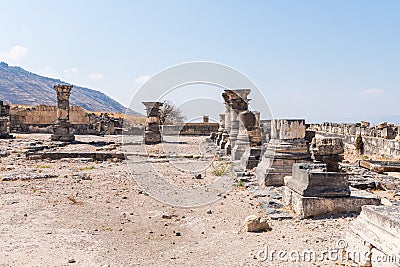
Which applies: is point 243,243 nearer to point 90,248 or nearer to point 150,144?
point 90,248

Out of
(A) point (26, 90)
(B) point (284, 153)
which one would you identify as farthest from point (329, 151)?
(A) point (26, 90)

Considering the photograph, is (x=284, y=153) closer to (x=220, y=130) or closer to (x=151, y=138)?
(x=220, y=130)

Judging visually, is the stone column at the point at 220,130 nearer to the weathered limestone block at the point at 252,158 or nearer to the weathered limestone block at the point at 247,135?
the weathered limestone block at the point at 247,135

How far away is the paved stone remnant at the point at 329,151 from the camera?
25.8 feet

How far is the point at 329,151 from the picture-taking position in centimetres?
788

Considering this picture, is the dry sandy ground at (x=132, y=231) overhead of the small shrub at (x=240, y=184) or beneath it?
beneath

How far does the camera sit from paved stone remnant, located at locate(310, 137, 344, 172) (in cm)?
787

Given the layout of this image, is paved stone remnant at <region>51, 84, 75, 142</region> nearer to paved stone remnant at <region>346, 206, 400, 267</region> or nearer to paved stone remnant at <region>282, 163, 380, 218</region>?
paved stone remnant at <region>282, 163, 380, 218</region>

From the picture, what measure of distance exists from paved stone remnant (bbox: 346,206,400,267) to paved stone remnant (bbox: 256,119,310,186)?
4.13m

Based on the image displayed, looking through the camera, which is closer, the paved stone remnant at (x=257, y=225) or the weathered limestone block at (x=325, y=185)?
the paved stone remnant at (x=257, y=225)

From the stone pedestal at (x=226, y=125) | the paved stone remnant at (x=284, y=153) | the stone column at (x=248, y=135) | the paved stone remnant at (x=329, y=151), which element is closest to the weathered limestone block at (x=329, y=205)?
the paved stone remnant at (x=329, y=151)

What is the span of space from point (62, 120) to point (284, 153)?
1612cm

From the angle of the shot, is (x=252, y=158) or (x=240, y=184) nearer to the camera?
(x=240, y=184)

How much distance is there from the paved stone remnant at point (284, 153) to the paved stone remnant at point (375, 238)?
163 inches
